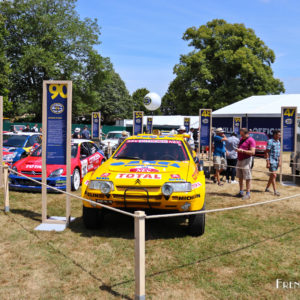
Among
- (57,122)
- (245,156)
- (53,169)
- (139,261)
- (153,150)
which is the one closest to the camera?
(139,261)

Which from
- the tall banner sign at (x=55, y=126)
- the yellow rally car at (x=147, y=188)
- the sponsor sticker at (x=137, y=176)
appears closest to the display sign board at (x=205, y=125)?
the yellow rally car at (x=147, y=188)

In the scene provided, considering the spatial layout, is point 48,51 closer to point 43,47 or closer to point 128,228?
point 43,47

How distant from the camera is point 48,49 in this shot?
119 ft

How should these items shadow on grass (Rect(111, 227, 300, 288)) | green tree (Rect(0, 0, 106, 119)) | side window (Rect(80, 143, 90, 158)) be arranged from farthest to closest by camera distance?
1. green tree (Rect(0, 0, 106, 119))
2. side window (Rect(80, 143, 90, 158))
3. shadow on grass (Rect(111, 227, 300, 288))

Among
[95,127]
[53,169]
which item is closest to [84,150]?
[53,169]

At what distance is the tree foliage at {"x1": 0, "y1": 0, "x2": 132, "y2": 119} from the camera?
112ft

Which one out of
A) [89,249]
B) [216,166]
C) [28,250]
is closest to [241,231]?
[89,249]

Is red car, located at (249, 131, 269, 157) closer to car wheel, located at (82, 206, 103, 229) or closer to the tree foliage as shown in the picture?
car wheel, located at (82, 206, 103, 229)

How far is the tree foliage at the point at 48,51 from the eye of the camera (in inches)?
1342

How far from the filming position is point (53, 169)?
8.81 metres

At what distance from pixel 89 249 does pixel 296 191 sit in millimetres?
7301

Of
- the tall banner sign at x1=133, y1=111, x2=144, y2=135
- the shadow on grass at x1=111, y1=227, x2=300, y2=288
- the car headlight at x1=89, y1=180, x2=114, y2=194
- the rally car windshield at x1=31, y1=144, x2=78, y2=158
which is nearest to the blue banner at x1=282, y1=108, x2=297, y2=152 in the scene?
the shadow on grass at x1=111, y1=227, x2=300, y2=288

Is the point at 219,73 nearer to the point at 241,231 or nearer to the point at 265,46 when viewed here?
the point at 265,46

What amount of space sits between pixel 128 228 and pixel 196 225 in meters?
1.29
